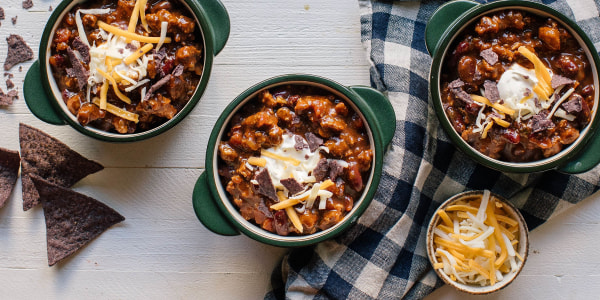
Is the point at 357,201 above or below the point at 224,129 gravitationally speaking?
below

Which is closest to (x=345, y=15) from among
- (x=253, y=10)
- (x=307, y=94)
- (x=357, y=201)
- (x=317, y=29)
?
(x=317, y=29)

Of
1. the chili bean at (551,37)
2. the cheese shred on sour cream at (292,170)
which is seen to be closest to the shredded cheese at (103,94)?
the cheese shred on sour cream at (292,170)

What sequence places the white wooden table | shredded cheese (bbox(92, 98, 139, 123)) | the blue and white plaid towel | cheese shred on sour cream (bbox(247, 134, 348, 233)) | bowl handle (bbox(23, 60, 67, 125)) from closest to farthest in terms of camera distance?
cheese shred on sour cream (bbox(247, 134, 348, 233))
shredded cheese (bbox(92, 98, 139, 123))
bowl handle (bbox(23, 60, 67, 125))
the blue and white plaid towel
the white wooden table

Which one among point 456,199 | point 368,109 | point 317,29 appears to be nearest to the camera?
point 368,109

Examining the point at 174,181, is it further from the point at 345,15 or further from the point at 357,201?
the point at 345,15

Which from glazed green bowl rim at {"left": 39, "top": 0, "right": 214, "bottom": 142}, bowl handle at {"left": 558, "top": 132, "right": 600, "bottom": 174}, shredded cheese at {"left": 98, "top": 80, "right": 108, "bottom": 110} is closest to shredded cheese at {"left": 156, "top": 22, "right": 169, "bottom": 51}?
glazed green bowl rim at {"left": 39, "top": 0, "right": 214, "bottom": 142}

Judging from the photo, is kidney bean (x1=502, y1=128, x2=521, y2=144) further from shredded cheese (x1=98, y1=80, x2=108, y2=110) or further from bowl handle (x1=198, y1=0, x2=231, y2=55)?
shredded cheese (x1=98, y1=80, x2=108, y2=110)

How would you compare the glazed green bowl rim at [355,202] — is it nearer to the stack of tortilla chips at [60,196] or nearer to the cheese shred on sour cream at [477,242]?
the cheese shred on sour cream at [477,242]
